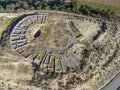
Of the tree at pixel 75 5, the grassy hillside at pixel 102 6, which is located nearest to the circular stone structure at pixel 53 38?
the tree at pixel 75 5

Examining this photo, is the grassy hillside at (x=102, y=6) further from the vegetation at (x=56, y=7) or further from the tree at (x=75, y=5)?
the tree at (x=75, y=5)

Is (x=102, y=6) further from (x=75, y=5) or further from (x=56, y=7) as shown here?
(x=56, y=7)

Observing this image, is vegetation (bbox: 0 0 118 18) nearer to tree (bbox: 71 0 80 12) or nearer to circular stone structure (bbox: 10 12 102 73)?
tree (bbox: 71 0 80 12)

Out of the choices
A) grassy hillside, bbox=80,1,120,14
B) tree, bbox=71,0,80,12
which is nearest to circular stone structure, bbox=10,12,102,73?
tree, bbox=71,0,80,12

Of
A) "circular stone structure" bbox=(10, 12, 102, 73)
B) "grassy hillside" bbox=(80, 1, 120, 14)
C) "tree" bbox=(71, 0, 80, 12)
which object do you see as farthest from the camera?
"grassy hillside" bbox=(80, 1, 120, 14)

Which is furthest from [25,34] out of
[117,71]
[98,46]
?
[117,71]
